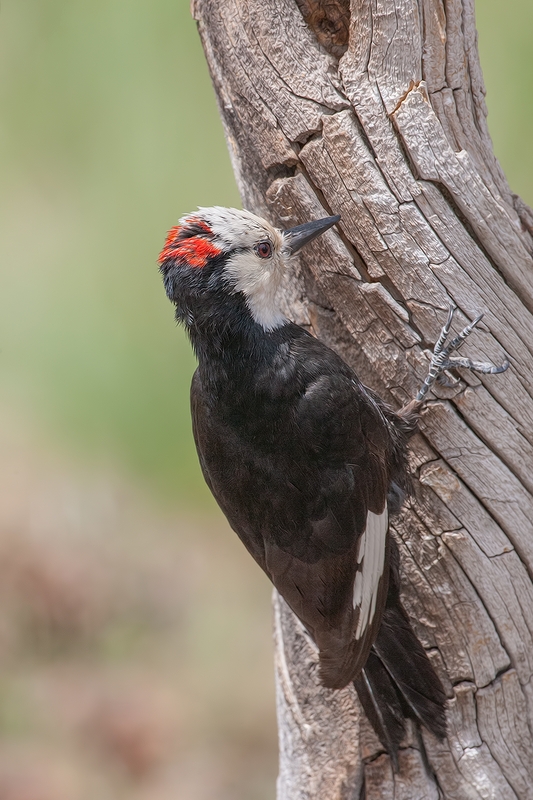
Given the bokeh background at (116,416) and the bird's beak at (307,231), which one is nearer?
the bird's beak at (307,231)

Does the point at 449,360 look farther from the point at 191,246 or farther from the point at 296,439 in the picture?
the point at 191,246

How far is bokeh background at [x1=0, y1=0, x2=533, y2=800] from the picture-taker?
3857 mm

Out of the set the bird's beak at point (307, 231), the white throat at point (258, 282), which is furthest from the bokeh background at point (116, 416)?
the bird's beak at point (307, 231)

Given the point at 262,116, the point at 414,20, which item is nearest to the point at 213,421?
the point at 262,116

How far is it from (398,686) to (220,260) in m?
1.28

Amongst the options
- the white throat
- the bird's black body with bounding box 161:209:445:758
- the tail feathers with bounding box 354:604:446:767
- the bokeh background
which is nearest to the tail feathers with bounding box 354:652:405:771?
the tail feathers with bounding box 354:604:446:767

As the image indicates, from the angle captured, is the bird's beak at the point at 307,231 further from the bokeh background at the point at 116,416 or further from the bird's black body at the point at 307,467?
the bokeh background at the point at 116,416

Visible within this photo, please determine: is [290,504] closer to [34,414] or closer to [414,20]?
[414,20]

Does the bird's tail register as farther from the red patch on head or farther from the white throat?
the red patch on head

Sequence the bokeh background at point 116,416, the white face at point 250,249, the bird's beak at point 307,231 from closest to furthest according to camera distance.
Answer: the bird's beak at point 307,231, the white face at point 250,249, the bokeh background at point 116,416

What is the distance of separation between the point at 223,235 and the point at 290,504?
29.1 inches

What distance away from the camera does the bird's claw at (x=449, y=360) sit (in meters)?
1.97

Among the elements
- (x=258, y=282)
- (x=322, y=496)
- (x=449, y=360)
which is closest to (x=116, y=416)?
(x=258, y=282)

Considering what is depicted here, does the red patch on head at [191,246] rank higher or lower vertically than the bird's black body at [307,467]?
higher
